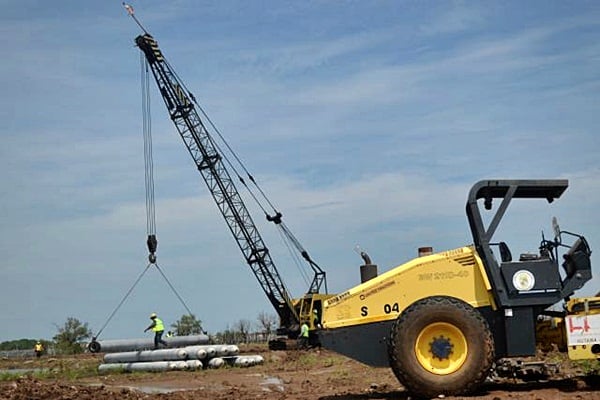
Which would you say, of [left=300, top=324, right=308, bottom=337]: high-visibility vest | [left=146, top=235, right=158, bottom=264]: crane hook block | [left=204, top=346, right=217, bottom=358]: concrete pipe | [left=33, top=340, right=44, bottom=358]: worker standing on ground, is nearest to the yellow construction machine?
[left=204, top=346, right=217, bottom=358]: concrete pipe

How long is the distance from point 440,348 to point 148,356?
58.8 ft

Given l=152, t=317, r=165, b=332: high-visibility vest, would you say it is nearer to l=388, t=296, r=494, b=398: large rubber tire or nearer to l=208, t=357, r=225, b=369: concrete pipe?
l=208, t=357, r=225, b=369: concrete pipe

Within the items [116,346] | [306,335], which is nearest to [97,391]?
[116,346]

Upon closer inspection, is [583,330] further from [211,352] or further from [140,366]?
[140,366]

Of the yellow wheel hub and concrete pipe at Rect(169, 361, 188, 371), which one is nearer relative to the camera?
the yellow wheel hub

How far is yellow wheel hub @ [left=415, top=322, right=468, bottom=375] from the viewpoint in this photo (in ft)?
37.5

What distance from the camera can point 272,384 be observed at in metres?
19.4

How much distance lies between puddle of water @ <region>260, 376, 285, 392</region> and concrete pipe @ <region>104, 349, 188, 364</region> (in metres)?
5.53

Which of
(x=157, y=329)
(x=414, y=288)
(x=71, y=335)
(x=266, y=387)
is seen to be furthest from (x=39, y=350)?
(x=414, y=288)

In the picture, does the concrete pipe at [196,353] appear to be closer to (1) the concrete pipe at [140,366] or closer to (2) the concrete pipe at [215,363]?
(2) the concrete pipe at [215,363]

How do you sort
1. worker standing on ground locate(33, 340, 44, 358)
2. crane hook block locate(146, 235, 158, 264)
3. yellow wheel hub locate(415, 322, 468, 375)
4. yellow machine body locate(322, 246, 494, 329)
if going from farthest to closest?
worker standing on ground locate(33, 340, 44, 358)
crane hook block locate(146, 235, 158, 264)
yellow machine body locate(322, 246, 494, 329)
yellow wheel hub locate(415, 322, 468, 375)

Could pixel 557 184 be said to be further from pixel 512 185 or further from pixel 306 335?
pixel 306 335

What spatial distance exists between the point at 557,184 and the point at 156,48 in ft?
130

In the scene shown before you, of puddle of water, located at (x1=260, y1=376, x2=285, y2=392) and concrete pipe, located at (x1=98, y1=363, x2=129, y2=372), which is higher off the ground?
concrete pipe, located at (x1=98, y1=363, x2=129, y2=372)
